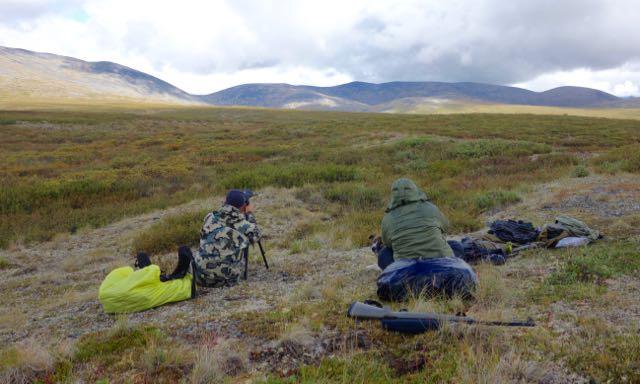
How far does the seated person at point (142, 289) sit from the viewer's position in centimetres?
577

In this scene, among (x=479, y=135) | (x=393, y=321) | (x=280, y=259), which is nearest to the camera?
(x=393, y=321)

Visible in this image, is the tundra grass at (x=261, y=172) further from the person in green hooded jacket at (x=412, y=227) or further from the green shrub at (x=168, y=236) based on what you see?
the person in green hooded jacket at (x=412, y=227)

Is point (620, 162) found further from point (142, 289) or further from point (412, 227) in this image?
point (142, 289)

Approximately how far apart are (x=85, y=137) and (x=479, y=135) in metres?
30.5

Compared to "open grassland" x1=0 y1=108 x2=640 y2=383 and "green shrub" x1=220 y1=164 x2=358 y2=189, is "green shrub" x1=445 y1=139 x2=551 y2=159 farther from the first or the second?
"green shrub" x1=220 y1=164 x2=358 y2=189

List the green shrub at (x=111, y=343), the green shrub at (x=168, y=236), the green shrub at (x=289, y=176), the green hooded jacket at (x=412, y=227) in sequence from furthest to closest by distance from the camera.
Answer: the green shrub at (x=289, y=176) → the green shrub at (x=168, y=236) → the green hooded jacket at (x=412, y=227) → the green shrub at (x=111, y=343)

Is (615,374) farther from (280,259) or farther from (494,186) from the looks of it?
(494,186)

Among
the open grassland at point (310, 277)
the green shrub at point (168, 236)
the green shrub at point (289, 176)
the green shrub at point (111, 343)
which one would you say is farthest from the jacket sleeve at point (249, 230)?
the green shrub at point (289, 176)

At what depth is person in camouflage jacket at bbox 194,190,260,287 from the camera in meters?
6.65

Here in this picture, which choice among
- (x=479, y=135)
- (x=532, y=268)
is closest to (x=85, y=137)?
(x=479, y=135)

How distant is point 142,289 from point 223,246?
1.31 meters

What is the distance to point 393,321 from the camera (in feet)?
13.9

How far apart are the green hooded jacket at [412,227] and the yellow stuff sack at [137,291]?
3.00 m

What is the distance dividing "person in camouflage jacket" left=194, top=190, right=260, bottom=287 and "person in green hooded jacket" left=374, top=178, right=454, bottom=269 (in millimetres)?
2233
